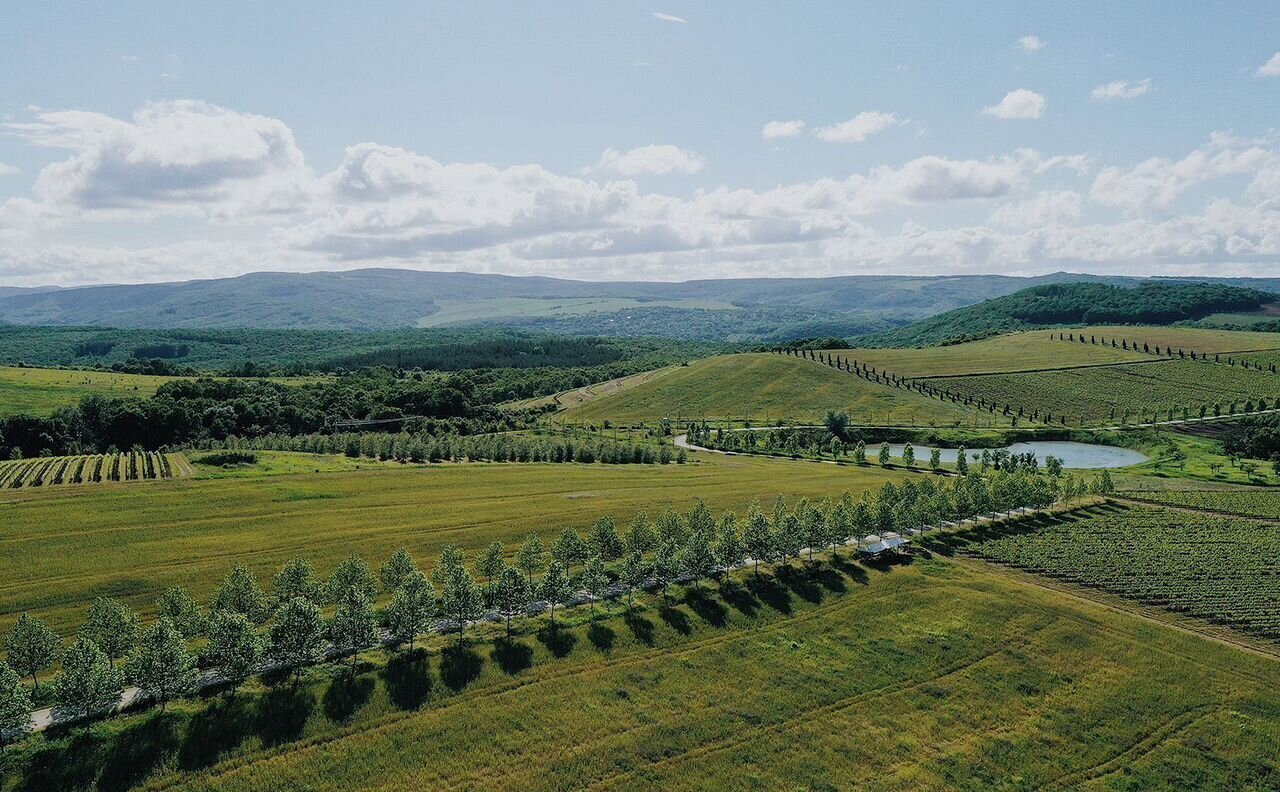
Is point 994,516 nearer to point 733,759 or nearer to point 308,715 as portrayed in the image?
point 733,759

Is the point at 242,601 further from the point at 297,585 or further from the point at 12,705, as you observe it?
the point at 12,705

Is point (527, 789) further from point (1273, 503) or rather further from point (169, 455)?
point (1273, 503)

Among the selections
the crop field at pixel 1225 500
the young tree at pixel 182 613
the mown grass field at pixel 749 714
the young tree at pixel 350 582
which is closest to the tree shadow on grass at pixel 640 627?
the mown grass field at pixel 749 714

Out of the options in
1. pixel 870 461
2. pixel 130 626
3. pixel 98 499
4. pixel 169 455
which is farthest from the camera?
pixel 870 461

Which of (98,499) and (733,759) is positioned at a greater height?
(98,499)

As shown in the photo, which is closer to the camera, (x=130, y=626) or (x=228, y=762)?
(x=228, y=762)

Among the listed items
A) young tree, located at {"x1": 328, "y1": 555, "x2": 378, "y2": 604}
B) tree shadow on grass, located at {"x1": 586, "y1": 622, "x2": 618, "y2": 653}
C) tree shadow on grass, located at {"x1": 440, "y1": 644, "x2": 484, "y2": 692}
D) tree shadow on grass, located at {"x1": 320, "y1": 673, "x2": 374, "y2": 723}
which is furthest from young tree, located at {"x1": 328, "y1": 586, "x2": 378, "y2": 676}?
tree shadow on grass, located at {"x1": 586, "y1": 622, "x2": 618, "y2": 653}

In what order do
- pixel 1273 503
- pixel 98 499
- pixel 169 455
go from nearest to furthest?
pixel 98 499
pixel 1273 503
pixel 169 455

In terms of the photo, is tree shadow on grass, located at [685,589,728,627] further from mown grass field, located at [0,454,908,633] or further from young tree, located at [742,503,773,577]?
mown grass field, located at [0,454,908,633]

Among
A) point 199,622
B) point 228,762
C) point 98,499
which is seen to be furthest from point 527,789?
point 98,499
